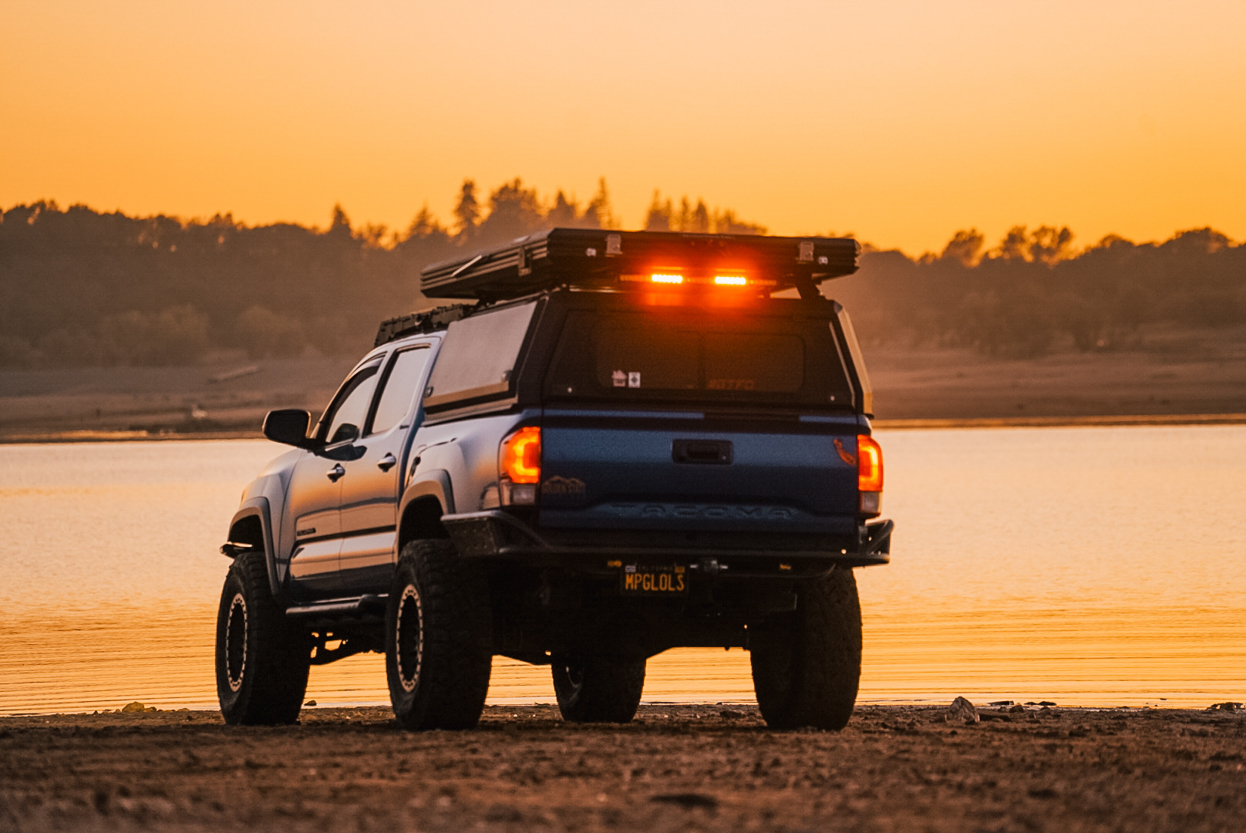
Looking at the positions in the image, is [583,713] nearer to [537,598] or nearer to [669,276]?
[537,598]

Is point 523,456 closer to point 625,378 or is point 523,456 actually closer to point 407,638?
point 625,378

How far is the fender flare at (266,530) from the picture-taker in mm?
11047

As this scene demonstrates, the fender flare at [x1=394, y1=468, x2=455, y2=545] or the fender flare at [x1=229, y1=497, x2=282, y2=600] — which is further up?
the fender flare at [x1=394, y1=468, x2=455, y2=545]

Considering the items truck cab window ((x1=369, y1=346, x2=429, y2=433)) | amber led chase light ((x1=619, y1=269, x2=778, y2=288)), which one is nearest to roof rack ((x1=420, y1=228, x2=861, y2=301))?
amber led chase light ((x1=619, y1=269, x2=778, y2=288))

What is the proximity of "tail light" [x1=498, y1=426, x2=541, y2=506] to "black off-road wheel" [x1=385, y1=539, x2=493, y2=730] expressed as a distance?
2.32 ft

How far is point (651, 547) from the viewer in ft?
27.6

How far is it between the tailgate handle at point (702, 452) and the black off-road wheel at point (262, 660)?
342cm

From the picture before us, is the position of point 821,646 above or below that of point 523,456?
below

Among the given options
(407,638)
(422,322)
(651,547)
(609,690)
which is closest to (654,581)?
(651,547)

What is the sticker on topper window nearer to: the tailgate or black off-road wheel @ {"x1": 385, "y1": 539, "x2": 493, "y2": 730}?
the tailgate

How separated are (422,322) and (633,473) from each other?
2.20m

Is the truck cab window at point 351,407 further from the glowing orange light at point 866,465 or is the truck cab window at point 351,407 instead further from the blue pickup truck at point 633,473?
the glowing orange light at point 866,465

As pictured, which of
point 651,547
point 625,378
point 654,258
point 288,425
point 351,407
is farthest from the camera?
point 351,407

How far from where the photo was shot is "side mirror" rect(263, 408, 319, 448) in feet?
34.2
